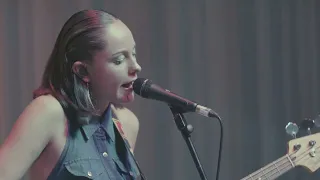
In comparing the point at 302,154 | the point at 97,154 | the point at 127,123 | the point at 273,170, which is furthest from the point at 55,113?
the point at 302,154

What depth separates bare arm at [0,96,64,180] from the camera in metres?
1.09

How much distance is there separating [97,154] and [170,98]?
200 millimetres

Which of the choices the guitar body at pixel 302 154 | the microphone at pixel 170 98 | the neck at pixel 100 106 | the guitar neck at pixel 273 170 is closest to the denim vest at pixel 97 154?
the neck at pixel 100 106

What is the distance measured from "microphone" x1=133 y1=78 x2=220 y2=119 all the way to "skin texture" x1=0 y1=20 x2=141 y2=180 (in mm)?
31

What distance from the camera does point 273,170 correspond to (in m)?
1.78

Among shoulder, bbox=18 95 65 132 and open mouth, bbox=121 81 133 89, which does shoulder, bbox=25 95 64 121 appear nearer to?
shoulder, bbox=18 95 65 132

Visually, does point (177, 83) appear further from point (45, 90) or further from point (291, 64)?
point (45, 90)

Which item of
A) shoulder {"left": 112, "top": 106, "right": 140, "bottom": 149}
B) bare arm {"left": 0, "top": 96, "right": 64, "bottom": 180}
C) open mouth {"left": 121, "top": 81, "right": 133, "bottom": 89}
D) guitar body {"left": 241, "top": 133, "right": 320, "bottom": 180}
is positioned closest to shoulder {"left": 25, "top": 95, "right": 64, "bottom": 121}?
bare arm {"left": 0, "top": 96, "right": 64, "bottom": 180}

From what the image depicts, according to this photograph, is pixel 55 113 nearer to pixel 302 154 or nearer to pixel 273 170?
pixel 273 170

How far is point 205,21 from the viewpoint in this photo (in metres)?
2.41

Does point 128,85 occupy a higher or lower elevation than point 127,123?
higher

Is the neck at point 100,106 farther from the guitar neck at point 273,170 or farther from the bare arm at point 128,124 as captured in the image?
the guitar neck at point 273,170

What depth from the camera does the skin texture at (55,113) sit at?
3.61 ft

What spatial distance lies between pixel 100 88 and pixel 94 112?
6cm
